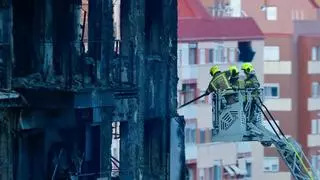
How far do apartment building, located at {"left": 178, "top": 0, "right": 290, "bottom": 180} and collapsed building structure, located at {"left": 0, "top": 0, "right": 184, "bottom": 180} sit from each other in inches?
1235

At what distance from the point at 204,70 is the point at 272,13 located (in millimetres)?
10245

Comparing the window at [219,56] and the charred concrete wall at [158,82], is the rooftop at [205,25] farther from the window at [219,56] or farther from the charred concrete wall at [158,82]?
the charred concrete wall at [158,82]

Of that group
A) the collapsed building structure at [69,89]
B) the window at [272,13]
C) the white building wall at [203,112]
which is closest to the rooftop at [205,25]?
the white building wall at [203,112]

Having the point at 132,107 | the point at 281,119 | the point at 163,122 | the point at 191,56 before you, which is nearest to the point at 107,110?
the point at 132,107

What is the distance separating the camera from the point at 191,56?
50594mm

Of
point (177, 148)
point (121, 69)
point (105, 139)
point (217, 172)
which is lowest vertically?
point (217, 172)

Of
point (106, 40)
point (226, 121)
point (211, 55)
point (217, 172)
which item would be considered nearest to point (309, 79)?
point (211, 55)

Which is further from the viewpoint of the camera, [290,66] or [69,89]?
[290,66]

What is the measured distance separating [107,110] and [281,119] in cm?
4449

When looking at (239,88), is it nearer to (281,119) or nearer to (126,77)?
(126,77)

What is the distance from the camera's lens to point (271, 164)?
59.9m

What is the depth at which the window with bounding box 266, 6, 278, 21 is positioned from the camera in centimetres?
5992

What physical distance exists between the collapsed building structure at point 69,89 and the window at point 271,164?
138 feet

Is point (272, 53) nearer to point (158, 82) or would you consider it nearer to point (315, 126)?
point (315, 126)
